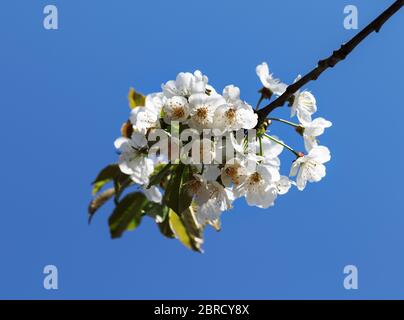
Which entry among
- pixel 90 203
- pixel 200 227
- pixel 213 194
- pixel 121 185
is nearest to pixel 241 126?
pixel 213 194

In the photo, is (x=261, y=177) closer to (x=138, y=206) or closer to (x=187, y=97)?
(x=187, y=97)

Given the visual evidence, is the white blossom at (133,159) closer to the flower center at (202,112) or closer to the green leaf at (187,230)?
the flower center at (202,112)

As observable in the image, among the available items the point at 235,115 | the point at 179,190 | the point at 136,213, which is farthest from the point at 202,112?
the point at 136,213

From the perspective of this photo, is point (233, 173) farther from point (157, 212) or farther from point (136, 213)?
point (136, 213)

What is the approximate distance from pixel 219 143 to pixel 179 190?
319 millimetres

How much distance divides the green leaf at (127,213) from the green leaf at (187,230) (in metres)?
0.16

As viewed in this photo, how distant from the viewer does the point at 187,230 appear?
2875mm

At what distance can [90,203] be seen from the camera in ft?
10.0

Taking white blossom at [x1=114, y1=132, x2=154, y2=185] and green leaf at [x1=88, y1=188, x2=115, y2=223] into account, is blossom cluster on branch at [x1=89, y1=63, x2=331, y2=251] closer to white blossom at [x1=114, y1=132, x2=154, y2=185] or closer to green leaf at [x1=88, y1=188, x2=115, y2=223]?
white blossom at [x1=114, y1=132, x2=154, y2=185]

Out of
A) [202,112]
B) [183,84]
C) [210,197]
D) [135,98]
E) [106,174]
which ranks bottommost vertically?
[210,197]

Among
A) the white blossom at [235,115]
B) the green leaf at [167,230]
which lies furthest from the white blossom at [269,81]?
the green leaf at [167,230]

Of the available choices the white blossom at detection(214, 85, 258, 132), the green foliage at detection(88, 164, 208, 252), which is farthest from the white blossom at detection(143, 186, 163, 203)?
the white blossom at detection(214, 85, 258, 132)

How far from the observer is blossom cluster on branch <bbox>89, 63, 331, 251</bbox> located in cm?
183

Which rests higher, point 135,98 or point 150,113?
point 135,98
